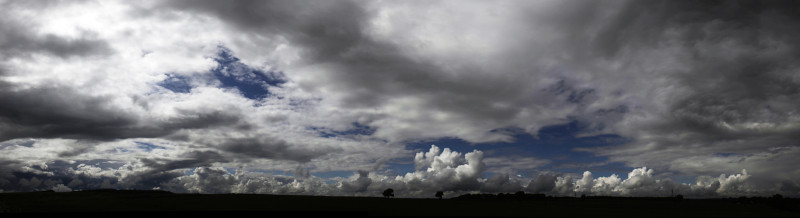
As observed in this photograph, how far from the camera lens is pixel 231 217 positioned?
106 m

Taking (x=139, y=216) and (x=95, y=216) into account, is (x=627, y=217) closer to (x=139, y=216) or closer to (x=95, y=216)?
(x=139, y=216)

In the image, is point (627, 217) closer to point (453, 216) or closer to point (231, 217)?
point (453, 216)

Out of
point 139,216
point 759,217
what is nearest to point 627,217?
point 759,217

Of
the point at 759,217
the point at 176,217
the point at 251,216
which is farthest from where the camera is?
the point at 759,217

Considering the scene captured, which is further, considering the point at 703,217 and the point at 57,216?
the point at 703,217

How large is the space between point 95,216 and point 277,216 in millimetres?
46471

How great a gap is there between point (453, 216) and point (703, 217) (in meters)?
69.3

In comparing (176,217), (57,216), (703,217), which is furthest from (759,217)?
(57,216)

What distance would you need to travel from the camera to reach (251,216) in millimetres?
108188

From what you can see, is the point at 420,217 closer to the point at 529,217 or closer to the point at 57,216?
the point at 529,217

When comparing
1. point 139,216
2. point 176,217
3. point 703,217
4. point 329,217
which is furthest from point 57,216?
point 703,217

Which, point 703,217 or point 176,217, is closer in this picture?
point 176,217

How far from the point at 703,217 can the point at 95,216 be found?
161m

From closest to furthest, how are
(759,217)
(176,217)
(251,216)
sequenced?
(176,217) < (251,216) < (759,217)
